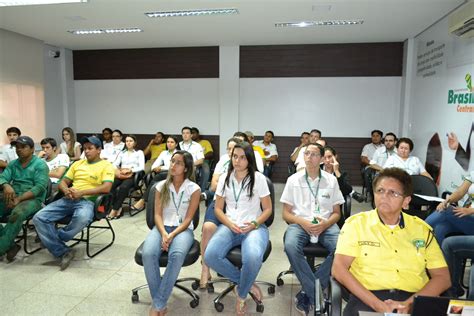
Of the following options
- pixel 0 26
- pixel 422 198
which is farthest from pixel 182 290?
pixel 0 26

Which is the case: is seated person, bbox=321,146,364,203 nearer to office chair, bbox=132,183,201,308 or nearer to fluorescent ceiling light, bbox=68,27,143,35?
office chair, bbox=132,183,201,308

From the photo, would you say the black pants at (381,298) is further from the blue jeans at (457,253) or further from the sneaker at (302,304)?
the blue jeans at (457,253)

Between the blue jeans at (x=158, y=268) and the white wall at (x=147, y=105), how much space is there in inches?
210

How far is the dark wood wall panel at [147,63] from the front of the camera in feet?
25.3

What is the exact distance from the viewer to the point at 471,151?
4086 millimetres

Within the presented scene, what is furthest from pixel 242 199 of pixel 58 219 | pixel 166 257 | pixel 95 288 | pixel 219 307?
pixel 58 219

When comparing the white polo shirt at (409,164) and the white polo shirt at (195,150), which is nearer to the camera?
the white polo shirt at (409,164)

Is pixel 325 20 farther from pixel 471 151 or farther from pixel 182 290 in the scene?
pixel 182 290

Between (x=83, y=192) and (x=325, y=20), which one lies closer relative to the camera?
(x=83, y=192)

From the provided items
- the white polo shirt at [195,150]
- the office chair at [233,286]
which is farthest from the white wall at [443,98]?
the white polo shirt at [195,150]

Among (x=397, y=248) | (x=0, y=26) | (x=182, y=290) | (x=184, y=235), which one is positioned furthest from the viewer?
(x=0, y=26)

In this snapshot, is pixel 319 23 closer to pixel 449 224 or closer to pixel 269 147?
pixel 269 147

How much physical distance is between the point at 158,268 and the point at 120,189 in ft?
10.0

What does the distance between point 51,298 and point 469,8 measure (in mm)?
5272
